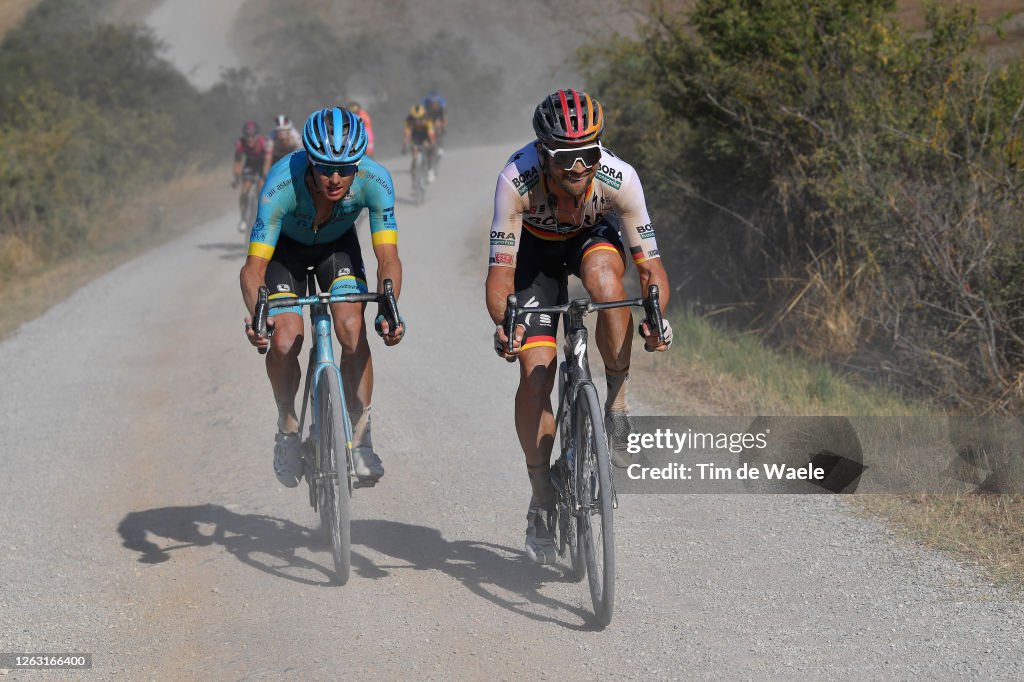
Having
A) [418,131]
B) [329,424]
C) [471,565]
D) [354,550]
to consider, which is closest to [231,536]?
[354,550]

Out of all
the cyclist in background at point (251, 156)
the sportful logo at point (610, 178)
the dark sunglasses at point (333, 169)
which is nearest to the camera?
the sportful logo at point (610, 178)

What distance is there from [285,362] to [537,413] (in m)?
1.39

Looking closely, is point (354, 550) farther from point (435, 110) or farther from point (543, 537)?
point (435, 110)

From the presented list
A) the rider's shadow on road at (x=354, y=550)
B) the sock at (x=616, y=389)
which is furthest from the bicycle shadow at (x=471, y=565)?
the sock at (x=616, y=389)

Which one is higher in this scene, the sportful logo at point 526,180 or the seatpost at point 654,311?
the sportful logo at point 526,180

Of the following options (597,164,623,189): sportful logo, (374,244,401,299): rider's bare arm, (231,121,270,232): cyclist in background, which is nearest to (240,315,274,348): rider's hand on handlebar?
(374,244,401,299): rider's bare arm

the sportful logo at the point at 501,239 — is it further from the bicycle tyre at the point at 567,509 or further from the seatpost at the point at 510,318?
the bicycle tyre at the point at 567,509

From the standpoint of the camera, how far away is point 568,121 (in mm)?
4984

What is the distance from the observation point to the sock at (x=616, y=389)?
5379 millimetres

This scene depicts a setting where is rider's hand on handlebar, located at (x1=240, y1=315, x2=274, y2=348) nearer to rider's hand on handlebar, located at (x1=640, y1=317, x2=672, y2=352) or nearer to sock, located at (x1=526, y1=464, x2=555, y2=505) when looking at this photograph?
sock, located at (x1=526, y1=464, x2=555, y2=505)

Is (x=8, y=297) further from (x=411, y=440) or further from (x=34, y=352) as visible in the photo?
(x=411, y=440)

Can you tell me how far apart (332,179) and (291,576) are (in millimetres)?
1974

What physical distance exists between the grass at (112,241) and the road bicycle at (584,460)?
10011 mm

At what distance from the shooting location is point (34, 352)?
40.1 feet
